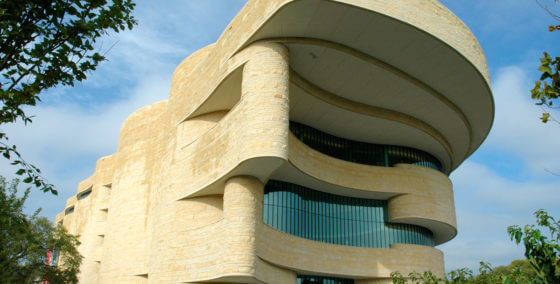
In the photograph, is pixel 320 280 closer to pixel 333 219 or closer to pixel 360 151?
pixel 333 219

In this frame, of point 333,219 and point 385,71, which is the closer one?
point 385,71

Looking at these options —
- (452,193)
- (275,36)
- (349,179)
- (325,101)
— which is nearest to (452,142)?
(452,193)

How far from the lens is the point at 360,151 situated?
2684cm

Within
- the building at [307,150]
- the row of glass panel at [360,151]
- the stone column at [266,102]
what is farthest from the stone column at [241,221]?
the row of glass panel at [360,151]

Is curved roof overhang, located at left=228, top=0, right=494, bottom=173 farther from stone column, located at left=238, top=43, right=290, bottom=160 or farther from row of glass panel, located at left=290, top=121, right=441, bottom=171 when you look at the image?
stone column, located at left=238, top=43, right=290, bottom=160

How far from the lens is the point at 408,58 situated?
19422 millimetres

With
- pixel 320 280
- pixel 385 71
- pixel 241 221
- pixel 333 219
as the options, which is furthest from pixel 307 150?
pixel 320 280

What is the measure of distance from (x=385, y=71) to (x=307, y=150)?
17.8 ft

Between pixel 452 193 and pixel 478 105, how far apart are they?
24.4ft

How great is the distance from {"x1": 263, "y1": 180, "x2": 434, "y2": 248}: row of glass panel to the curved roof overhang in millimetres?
4076

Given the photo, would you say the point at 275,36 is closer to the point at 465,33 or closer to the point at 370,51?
the point at 370,51

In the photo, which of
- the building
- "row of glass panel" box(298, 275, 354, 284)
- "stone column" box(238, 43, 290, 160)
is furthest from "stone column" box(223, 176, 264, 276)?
"row of glass panel" box(298, 275, 354, 284)

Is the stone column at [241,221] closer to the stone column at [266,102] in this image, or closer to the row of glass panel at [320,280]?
the stone column at [266,102]

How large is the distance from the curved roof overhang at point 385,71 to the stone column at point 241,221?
5.93 m
